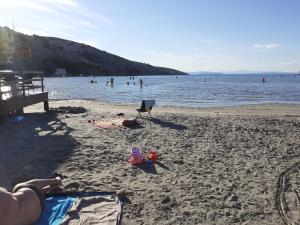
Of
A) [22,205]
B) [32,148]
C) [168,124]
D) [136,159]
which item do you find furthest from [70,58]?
[22,205]

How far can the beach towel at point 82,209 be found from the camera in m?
5.51

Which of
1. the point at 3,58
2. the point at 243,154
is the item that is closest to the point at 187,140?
the point at 243,154

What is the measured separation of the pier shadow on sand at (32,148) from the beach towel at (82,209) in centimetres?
153

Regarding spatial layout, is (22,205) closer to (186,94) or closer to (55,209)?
(55,209)

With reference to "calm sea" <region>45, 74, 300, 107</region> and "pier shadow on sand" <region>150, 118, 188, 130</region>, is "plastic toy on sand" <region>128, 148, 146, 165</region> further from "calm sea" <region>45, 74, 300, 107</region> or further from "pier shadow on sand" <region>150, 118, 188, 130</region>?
"calm sea" <region>45, 74, 300, 107</region>

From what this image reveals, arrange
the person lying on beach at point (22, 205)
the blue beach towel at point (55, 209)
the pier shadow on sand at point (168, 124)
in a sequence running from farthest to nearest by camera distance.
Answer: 1. the pier shadow on sand at point (168, 124)
2. the blue beach towel at point (55, 209)
3. the person lying on beach at point (22, 205)

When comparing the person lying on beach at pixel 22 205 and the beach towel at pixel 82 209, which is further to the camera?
the beach towel at pixel 82 209

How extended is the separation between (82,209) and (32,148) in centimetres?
527

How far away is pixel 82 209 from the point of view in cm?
591

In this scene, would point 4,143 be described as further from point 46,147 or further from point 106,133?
point 106,133

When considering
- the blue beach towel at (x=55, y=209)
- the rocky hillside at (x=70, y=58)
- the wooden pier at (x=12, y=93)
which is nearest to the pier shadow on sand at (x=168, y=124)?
the wooden pier at (x=12, y=93)

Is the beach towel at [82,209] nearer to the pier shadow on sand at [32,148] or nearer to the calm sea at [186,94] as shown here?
the pier shadow on sand at [32,148]

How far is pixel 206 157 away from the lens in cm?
1005

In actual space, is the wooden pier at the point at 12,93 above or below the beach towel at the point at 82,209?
above
